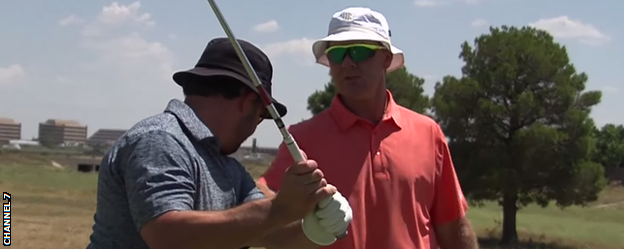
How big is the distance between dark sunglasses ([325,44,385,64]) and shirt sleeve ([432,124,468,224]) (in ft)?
1.77

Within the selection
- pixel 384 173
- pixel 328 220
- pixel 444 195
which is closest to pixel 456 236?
pixel 444 195

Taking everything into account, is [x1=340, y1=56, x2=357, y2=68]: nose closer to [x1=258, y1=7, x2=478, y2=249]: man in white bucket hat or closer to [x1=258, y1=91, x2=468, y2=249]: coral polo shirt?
[x1=258, y1=7, x2=478, y2=249]: man in white bucket hat

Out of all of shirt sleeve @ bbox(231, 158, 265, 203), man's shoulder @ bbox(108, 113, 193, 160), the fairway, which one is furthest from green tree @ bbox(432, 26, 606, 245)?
man's shoulder @ bbox(108, 113, 193, 160)

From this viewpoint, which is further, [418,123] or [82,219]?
[82,219]

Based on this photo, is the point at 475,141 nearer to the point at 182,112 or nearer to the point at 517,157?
the point at 517,157

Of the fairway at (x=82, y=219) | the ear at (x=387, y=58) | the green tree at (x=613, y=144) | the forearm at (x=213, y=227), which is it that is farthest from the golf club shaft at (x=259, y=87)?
the green tree at (x=613, y=144)

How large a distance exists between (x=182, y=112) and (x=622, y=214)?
48.2 metres

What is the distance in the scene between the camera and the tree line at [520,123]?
30969 millimetres

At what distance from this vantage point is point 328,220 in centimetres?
284

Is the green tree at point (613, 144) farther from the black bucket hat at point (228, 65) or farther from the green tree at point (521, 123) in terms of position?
the black bucket hat at point (228, 65)

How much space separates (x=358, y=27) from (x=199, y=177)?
1.69m

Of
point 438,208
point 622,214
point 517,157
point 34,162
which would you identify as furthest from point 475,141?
point 34,162

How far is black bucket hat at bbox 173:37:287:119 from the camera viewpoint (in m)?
2.93

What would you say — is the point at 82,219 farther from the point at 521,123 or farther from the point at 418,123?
the point at 418,123
